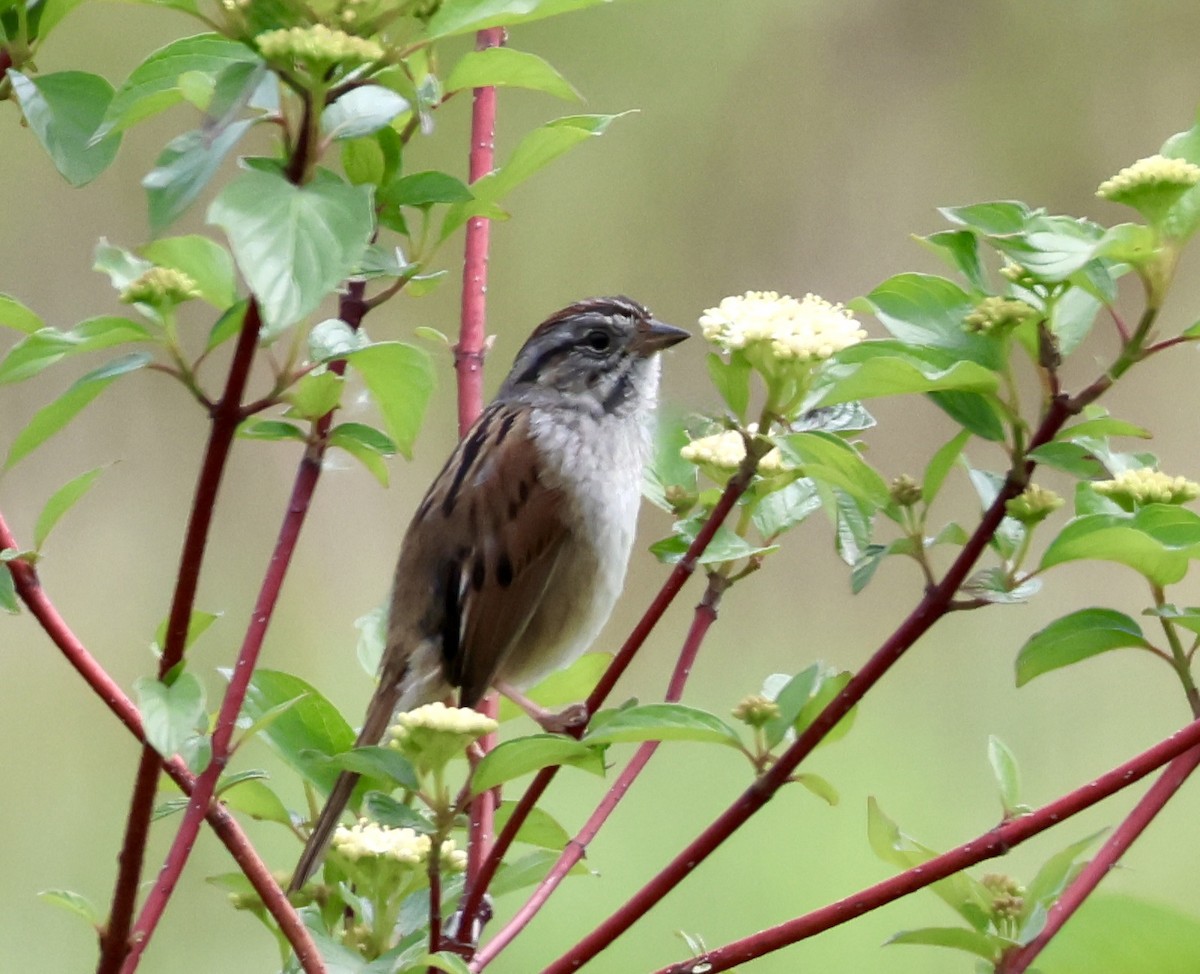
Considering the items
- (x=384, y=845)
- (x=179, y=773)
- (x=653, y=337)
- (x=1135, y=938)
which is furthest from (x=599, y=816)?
(x=653, y=337)

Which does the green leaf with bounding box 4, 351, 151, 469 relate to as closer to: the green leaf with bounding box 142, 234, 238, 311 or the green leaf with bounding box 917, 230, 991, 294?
the green leaf with bounding box 142, 234, 238, 311

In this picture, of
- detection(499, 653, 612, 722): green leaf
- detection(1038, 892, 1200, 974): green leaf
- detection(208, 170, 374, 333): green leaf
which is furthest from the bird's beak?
detection(1038, 892, 1200, 974): green leaf

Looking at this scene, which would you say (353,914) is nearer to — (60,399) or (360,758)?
(360,758)

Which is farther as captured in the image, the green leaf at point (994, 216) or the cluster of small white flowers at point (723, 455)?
the cluster of small white flowers at point (723, 455)

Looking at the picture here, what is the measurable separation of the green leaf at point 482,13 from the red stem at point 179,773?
0.37m

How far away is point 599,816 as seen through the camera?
96 centimetres

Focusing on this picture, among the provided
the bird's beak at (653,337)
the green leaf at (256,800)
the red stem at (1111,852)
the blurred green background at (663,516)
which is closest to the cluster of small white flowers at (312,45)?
the green leaf at (256,800)

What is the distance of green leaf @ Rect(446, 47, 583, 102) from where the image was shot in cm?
77

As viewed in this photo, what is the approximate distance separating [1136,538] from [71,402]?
55 centimetres

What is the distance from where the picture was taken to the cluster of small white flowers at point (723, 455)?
0.94 m

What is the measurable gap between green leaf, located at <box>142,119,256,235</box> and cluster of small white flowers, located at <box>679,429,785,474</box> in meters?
0.38

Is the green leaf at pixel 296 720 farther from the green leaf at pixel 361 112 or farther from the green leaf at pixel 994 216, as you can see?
the green leaf at pixel 994 216

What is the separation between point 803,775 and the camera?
899mm

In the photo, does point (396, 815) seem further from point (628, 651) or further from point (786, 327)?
point (786, 327)
